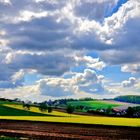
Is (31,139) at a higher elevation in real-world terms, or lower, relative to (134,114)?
lower

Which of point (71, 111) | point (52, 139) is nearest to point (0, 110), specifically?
point (71, 111)

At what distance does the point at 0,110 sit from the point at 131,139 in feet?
463

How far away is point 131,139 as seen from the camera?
5766 cm

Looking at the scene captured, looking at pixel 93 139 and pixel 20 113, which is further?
pixel 20 113

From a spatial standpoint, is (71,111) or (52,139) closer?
(52,139)

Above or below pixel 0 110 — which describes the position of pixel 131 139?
below

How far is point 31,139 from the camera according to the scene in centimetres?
5581

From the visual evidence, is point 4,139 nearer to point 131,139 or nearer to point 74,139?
point 74,139

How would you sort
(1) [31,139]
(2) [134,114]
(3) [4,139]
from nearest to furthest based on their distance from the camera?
1. (3) [4,139]
2. (1) [31,139]
3. (2) [134,114]

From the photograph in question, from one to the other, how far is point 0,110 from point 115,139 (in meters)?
141

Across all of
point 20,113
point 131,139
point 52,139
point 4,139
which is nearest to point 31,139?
point 52,139

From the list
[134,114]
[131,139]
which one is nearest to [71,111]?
[134,114]

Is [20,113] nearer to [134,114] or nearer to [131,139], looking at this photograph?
[134,114]

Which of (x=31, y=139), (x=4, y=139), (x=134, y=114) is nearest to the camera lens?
(x=4, y=139)
